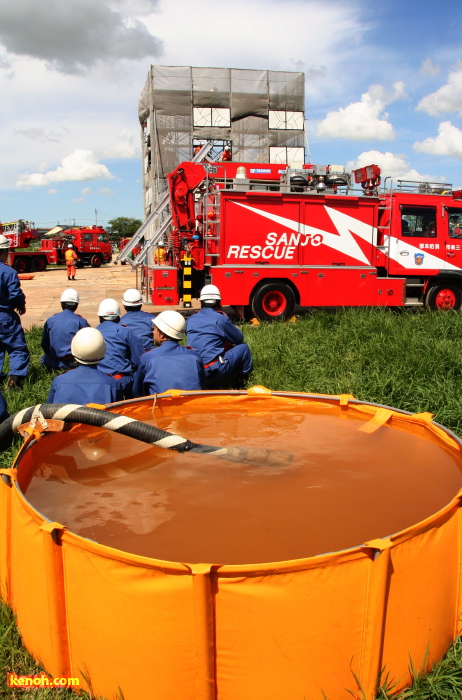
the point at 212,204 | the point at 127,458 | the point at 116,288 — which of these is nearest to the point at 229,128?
the point at 116,288

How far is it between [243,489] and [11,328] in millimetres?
4925

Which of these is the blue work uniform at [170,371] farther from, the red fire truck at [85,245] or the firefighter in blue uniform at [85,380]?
the red fire truck at [85,245]

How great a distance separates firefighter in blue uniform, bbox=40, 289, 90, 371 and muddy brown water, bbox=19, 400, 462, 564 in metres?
3.15

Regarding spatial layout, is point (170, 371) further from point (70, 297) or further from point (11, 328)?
point (11, 328)

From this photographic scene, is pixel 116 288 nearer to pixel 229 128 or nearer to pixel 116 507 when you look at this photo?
pixel 229 128

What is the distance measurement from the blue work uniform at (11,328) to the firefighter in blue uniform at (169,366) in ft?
8.44

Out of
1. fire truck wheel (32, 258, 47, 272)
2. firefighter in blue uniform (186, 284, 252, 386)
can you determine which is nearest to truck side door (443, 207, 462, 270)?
firefighter in blue uniform (186, 284, 252, 386)

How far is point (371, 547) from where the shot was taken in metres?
1.85

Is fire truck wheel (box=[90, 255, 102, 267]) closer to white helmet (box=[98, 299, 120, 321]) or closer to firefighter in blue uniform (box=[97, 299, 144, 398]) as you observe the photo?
white helmet (box=[98, 299, 120, 321])

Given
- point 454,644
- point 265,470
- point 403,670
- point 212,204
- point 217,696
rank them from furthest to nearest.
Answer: point 212,204, point 265,470, point 454,644, point 403,670, point 217,696

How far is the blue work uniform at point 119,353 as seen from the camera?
5.79 metres

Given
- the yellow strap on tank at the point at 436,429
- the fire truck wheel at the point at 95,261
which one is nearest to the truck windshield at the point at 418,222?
the yellow strap on tank at the point at 436,429

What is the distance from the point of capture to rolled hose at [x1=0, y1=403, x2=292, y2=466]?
291 cm

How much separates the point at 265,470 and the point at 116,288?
19.2 m
